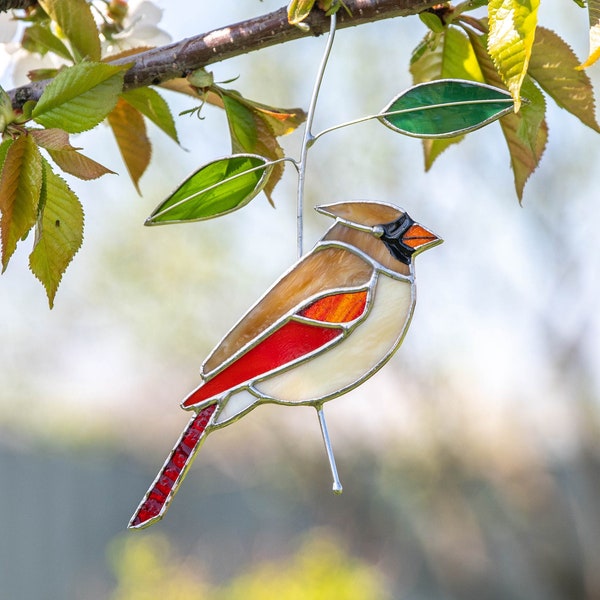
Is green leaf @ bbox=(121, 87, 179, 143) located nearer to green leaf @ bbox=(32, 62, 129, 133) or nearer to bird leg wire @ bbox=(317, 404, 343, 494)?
green leaf @ bbox=(32, 62, 129, 133)

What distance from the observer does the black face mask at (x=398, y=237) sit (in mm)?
437

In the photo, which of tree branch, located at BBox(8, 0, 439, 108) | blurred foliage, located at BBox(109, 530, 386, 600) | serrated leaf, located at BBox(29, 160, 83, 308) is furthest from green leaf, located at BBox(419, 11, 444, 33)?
blurred foliage, located at BBox(109, 530, 386, 600)

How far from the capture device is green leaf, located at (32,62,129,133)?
0.43 m

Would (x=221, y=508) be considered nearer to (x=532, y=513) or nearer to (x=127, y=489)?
(x=127, y=489)

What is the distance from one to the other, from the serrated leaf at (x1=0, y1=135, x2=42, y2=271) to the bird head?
0.51ft

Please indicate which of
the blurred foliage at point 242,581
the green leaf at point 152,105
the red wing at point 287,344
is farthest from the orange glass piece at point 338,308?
the blurred foliage at point 242,581

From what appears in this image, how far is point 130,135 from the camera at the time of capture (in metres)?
0.60

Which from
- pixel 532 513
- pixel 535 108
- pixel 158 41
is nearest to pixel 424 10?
pixel 535 108

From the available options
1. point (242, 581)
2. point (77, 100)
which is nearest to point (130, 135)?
point (77, 100)

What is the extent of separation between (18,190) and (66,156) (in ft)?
0.11

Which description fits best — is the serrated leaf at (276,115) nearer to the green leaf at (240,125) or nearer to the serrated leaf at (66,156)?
the green leaf at (240,125)

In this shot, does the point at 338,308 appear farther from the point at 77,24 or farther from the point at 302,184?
the point at 77,24

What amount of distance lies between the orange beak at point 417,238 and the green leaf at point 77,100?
18cm

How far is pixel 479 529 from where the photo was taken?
3.51 meters
